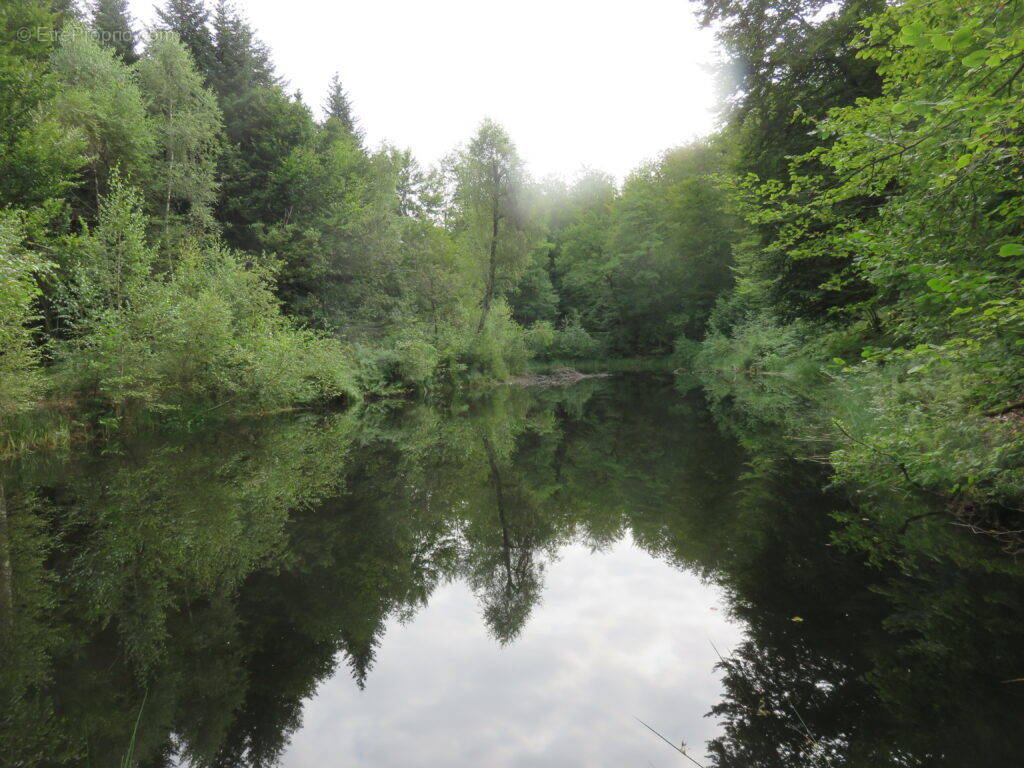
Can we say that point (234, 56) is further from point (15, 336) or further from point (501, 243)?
point (15, 336)

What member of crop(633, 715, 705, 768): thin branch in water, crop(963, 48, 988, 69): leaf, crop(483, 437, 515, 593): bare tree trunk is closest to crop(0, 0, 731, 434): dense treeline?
crop(483, 437, 515, 593): bare tree trunk

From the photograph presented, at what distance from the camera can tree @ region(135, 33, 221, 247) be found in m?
17.9

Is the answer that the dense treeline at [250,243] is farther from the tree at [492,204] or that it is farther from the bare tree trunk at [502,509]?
the bare tree trunk at [502,509]

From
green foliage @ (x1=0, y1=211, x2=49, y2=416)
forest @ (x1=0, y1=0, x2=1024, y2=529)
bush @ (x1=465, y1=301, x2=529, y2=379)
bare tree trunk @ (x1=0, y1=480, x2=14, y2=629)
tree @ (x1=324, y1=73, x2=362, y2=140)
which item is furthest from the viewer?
tree @ (x1=324, y1=73, x2=362, y2=140)

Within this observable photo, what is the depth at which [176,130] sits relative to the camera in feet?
58.2

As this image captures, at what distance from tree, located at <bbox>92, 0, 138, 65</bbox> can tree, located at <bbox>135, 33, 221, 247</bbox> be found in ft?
24.6

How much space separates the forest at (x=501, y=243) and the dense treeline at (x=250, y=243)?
10 cm

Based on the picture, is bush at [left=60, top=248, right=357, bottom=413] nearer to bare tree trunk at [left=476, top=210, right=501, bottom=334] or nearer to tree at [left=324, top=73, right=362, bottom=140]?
bare tree trunk at [left=476, top=210, right=501, bottom=334]

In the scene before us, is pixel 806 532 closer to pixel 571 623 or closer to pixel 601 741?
pixel 571 623

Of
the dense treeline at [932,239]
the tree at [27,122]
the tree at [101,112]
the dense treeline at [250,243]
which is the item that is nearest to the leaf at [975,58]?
the dense treeline at [932,239]

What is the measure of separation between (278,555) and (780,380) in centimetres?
2027

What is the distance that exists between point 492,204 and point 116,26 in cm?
1985

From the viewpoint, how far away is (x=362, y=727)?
254 cm

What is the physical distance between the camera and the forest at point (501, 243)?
361 centimetres
